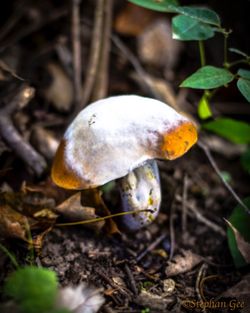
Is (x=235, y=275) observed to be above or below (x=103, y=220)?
below

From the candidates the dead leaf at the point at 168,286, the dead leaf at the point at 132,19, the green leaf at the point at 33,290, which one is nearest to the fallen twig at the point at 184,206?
the dead leaf at the point at 168,286

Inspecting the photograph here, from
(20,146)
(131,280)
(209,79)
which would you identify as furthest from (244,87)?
(20,146)

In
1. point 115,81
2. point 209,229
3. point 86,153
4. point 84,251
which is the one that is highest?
point 86,153

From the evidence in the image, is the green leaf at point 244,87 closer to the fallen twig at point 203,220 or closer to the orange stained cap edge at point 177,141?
the orange stained cap edge at point 177,141

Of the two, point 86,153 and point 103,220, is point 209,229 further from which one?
point 86,153

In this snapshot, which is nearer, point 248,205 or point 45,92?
point 248,205

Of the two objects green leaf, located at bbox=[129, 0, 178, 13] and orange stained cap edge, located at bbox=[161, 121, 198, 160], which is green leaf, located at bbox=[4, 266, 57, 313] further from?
green leaf, located at bbox=[129, 0, 178, 13]

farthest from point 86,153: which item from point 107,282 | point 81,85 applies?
point 81,85

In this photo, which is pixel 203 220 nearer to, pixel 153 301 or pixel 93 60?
pixel 153 301
